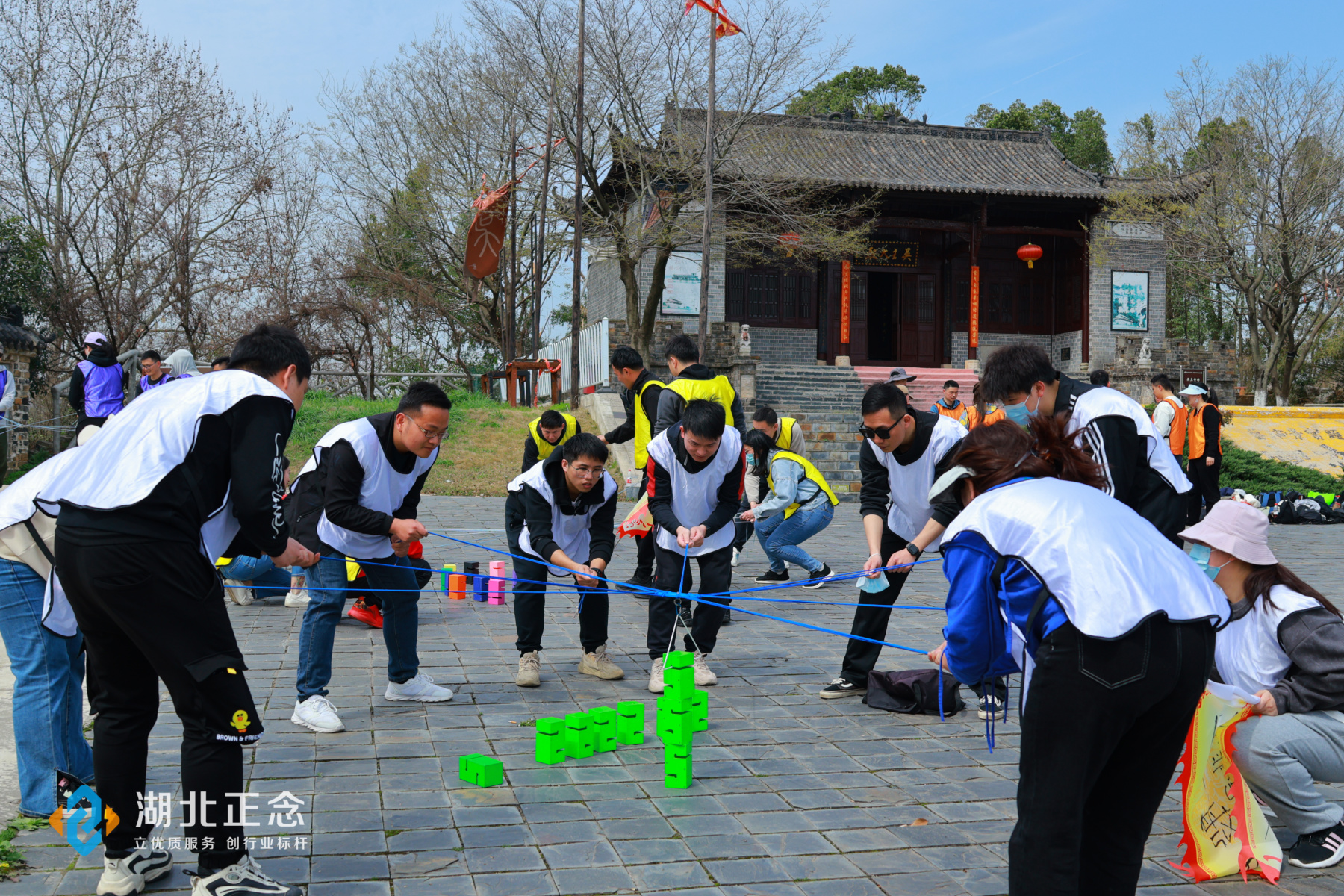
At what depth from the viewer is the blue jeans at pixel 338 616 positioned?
15.8ft

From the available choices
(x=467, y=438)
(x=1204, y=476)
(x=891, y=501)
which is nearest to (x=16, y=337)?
(x=467, y=438)

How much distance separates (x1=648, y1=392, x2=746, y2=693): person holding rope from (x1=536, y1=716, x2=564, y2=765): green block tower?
3.91ft

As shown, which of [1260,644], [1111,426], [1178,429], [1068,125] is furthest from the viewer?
[1068,125]

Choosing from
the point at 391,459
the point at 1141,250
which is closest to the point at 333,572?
the point at 391,459

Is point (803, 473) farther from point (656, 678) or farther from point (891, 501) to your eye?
point (656, 678)

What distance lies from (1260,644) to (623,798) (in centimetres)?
239

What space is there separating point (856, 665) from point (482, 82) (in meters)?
21.8

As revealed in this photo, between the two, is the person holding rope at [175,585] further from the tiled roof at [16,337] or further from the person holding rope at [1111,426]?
the tiled roof at [16,337]

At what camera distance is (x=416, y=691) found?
525cm

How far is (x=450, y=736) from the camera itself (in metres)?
4.71

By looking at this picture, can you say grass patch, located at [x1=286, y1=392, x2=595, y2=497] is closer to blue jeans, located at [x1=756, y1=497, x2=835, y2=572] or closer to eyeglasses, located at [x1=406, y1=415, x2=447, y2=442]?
blue jeans, located at [x1=756, y1=497, x2=835, y2=572]

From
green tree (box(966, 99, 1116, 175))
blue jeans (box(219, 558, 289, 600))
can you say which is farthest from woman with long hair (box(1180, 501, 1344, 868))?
green tree (box(966, 99, 1116, 175))

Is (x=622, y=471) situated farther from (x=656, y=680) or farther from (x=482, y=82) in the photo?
(x=482, y=82)

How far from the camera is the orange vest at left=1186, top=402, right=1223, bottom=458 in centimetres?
1188
